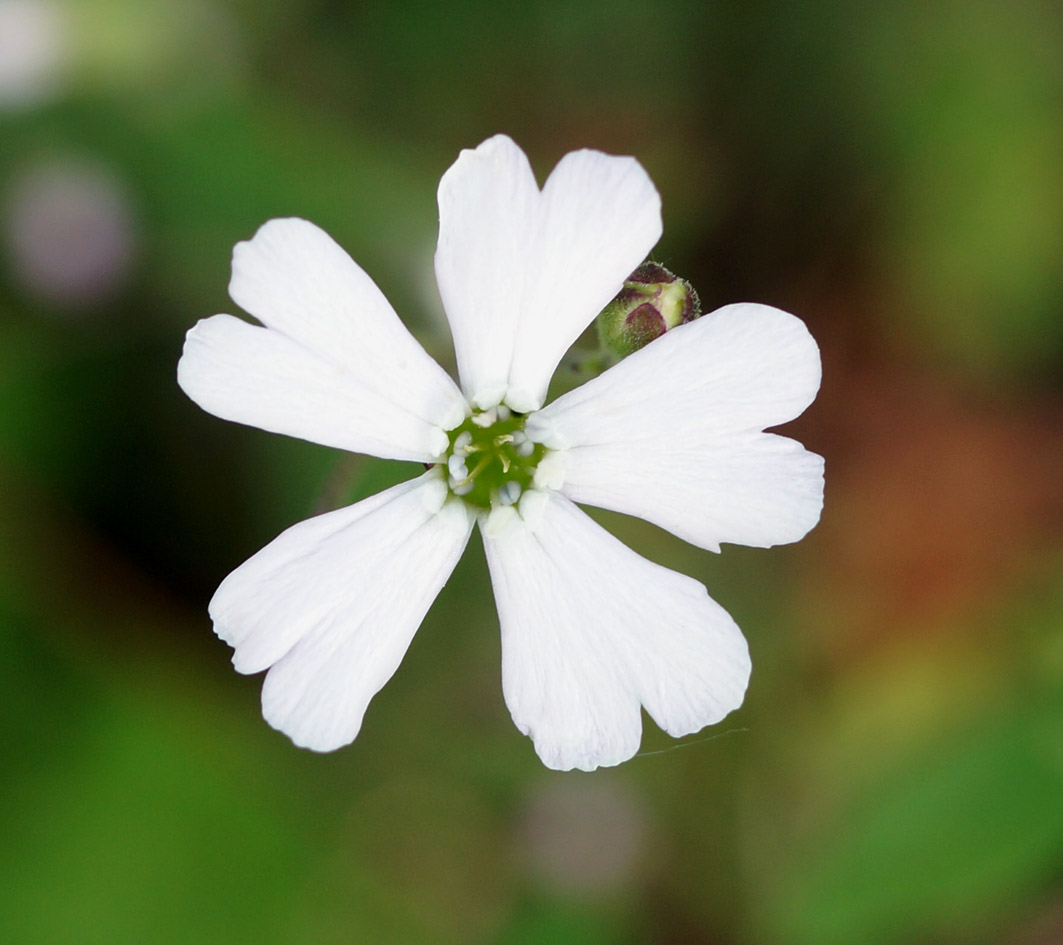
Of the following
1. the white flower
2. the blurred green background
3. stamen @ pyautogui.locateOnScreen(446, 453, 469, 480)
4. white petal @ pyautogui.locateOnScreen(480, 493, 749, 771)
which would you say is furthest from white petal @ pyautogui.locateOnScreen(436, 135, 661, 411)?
the blurred green background

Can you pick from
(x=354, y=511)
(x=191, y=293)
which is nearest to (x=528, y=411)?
(x=354, y=511)

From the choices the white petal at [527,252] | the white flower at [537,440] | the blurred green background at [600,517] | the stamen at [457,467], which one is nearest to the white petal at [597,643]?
the white flower at [537,440]

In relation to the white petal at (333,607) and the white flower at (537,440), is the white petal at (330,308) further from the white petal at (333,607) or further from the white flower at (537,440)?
the white petal at (333,607)

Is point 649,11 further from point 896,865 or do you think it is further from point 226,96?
point 896,865

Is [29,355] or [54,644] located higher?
[29,355]

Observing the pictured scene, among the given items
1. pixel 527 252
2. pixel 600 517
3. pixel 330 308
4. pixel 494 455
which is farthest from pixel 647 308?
pixel 600 517

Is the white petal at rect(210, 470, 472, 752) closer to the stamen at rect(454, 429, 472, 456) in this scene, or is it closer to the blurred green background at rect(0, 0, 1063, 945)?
the stamen at rect(454, 429, 472, 456)
